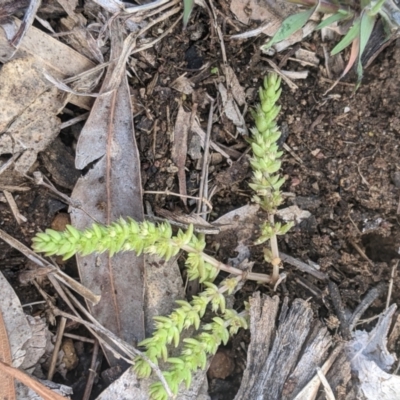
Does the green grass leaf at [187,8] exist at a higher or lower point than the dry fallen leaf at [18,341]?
higher

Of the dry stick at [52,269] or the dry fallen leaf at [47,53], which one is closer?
the dry fallen leaf at [47,53]

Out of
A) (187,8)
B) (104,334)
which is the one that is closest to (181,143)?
(187,8)

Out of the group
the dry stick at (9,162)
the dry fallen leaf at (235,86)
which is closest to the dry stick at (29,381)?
the dry stick at (9,162)

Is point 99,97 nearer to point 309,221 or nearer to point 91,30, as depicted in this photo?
point 91,30

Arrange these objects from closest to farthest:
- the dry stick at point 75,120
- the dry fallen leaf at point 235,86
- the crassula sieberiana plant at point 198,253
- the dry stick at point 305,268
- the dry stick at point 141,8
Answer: the crassula sieberiana plant at point 198,253
the dry stick at point 141,8
the dry stick at point 75,120
the dry fallen leaf at point 235,86
the dry stick at point 305,268

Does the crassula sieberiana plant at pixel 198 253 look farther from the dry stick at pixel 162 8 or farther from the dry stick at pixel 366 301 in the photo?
the dry stick at pixel 162 8

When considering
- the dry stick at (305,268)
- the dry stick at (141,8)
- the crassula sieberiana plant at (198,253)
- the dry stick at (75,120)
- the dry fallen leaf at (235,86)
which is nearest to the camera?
the crassula sieberiana plant at (198,253)

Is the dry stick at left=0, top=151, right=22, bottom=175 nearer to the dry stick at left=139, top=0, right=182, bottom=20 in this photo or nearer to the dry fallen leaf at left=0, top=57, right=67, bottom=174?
the dry fallen leaf at left=0, top=57, right=67, bottom=174

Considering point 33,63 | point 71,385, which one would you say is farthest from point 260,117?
point 71,385
